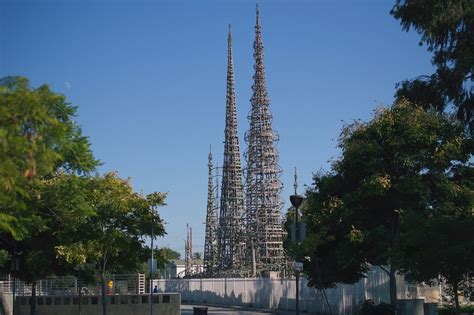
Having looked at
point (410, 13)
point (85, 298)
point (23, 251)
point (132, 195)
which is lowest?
point (85, 298)

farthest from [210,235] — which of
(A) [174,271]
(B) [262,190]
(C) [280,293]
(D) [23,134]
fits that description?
(D) [23,134]

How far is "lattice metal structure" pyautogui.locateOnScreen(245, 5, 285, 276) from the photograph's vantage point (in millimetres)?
76688

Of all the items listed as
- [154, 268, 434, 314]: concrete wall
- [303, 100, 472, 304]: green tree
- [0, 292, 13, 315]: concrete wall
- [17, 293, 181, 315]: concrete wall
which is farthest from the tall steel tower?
[303, 100, 472, 304]: green tree

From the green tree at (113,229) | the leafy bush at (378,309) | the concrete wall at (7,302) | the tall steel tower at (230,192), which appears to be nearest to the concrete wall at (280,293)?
the leafy bush at (378,309)

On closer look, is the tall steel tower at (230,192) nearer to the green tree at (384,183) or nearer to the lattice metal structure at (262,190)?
the lattice metal structure at (262,190)

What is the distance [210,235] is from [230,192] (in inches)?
469

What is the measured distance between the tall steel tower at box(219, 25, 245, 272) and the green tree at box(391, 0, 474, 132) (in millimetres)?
57913

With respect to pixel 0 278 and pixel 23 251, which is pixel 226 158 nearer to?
pixel 0 278

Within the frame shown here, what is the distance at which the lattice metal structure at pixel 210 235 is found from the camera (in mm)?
90625

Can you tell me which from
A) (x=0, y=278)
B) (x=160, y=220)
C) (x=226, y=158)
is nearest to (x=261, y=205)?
(x=226, y=158)

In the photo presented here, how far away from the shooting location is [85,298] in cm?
3145

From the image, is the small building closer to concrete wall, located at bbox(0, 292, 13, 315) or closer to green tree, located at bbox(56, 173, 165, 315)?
concrete wall, located at bbox(0, 292, 13, 315)

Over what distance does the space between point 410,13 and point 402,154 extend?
5.25 meters

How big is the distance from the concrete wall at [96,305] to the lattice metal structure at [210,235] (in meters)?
55.7
